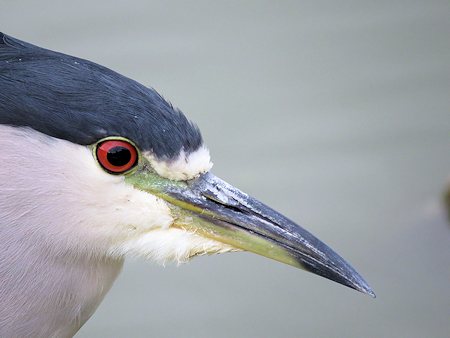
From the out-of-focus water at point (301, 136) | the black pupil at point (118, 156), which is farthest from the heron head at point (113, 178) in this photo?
the out-of-focus water at point (301, 136)

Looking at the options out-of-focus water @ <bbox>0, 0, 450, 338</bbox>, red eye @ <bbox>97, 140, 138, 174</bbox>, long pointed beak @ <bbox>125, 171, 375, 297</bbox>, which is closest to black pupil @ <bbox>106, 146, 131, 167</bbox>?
red eye @ <bbox>97, 140, 138, 174</bbox>

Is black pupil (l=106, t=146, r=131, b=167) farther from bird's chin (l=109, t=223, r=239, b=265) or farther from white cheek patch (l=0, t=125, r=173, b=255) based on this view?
bird's chin (l=109, t=223, r=239, b=265)

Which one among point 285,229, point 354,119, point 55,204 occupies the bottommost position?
point 55,204

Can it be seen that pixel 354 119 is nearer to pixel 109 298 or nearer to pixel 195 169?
pixel 109 298

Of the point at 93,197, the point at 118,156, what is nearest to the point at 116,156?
the point at 118,156

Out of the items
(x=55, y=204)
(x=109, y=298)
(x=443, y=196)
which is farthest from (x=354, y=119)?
(x=55, y=204)

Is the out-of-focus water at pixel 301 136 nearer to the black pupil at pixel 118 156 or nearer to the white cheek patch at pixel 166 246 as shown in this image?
the white cheek patch at pixel 166 246

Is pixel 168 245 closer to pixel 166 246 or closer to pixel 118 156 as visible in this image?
pixel 166 246
